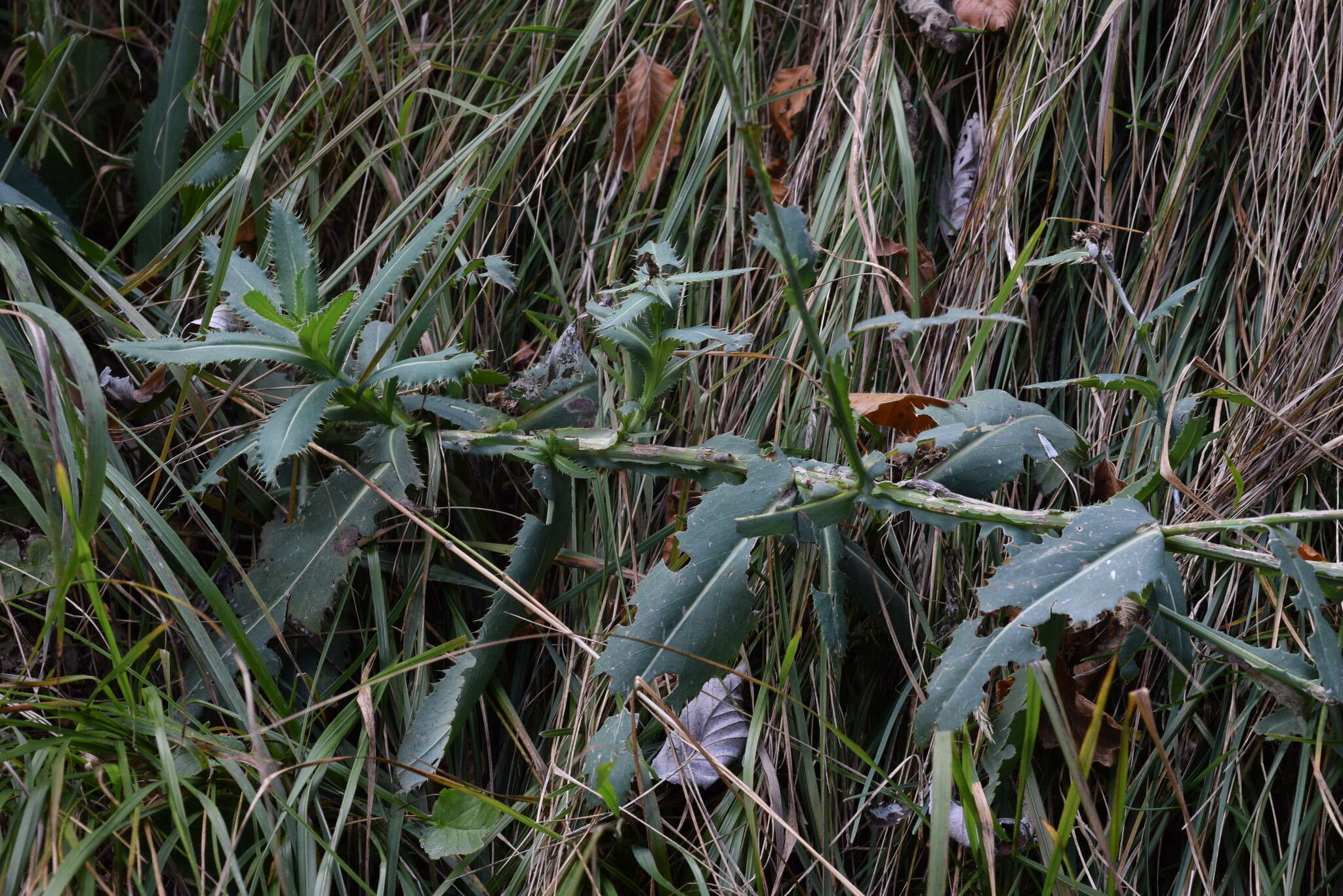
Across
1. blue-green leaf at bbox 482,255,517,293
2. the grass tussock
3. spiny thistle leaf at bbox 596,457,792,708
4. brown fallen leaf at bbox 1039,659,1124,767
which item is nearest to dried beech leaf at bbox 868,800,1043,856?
the grass tussock

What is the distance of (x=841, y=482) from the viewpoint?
3.82 ft

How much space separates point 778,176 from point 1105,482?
81cm

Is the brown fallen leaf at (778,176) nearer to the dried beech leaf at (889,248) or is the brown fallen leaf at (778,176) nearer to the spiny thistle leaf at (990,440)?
the dried beech leaf at (889,248)

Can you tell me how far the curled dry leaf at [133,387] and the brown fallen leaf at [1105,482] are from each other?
1422 mm

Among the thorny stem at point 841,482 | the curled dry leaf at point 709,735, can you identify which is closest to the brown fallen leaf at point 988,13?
the thorny stem at point 841,482

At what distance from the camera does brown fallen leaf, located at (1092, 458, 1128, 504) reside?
4.35 ft

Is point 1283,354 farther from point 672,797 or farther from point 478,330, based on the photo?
point 478,330

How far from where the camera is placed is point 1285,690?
43.6 inches

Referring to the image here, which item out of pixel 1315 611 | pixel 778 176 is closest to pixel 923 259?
pixel 778 176

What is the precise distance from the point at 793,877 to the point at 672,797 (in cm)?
19

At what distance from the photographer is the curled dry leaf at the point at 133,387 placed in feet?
4.82

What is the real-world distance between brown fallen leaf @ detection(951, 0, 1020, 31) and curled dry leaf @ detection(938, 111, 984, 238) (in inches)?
5.8

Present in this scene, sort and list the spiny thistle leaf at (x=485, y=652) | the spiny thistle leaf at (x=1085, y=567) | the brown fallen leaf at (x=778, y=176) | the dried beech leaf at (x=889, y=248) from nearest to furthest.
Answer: the spiny thistle leaf at (x=1085, y=567) → the spiny thistle leaf at (x=485, y=652) → the dried beech leaf at (x=889, y=248) → the brown fallen leaf at (x=778, y=176)

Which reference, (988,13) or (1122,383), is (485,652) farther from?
(988,13)
